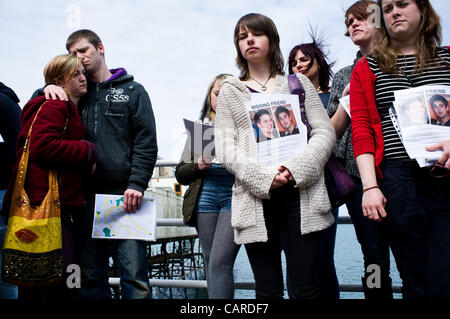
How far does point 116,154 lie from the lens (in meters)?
1.97

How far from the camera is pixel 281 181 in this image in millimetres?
1474

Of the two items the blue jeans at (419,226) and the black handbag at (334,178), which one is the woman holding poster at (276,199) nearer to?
the black handbag at (334,178)

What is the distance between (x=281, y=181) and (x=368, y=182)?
1.06 feet

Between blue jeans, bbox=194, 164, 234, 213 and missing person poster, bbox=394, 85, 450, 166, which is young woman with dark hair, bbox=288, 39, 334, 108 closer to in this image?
blue jeans, bbox=194, 164, 234, 213

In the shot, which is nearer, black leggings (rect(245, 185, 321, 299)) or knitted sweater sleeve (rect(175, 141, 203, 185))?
black leggings (rect(245, 185, 321, 299))

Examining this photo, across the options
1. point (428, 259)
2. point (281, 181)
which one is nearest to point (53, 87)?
point (281, 181)

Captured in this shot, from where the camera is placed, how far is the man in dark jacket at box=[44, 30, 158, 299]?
1.86 metres

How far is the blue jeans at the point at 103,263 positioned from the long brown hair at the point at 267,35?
103cm

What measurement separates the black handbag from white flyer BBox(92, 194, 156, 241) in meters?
0.91

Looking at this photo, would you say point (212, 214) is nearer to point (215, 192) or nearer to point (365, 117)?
point (215, 192)

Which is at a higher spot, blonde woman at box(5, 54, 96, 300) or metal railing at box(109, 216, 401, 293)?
blonde woman at box(5, 54, 96, 300)

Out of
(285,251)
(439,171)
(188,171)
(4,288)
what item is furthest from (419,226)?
(4,288)

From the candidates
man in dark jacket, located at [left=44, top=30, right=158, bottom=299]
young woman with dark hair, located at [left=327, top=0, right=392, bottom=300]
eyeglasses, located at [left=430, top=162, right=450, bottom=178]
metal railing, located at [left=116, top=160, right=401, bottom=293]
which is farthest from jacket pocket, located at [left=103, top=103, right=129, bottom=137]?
eyeglasses, located at [left=430, top=162, right=450, bottom=178]

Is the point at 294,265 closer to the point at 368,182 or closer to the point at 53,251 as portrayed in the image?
the point at 368,182
